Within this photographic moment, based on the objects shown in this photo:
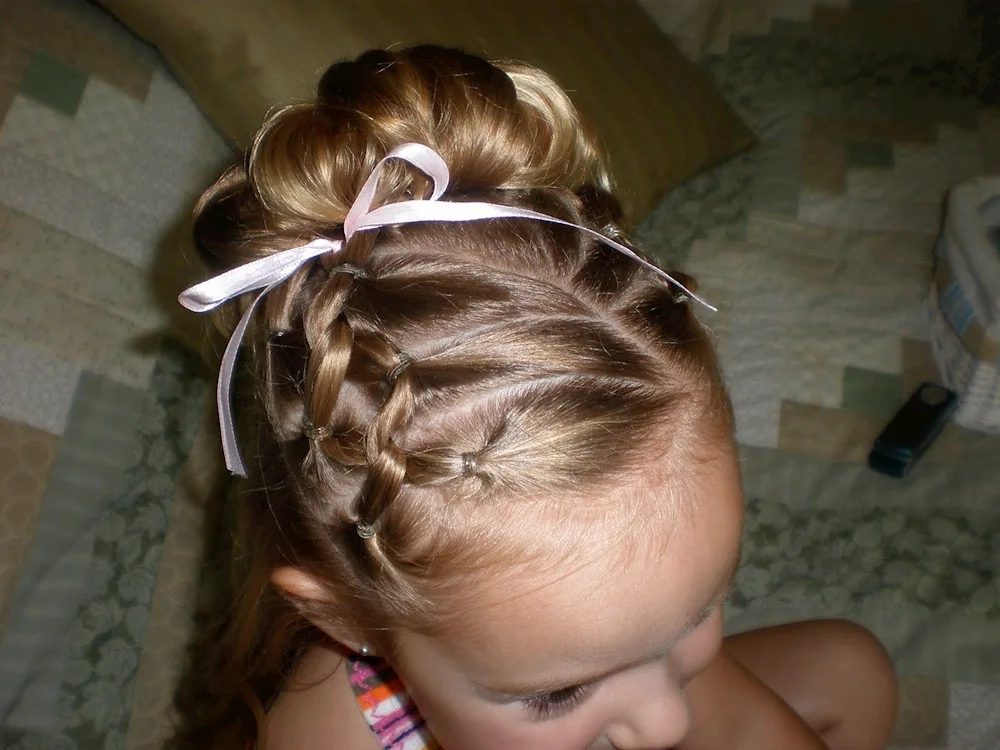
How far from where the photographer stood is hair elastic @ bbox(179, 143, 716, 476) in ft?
1.52

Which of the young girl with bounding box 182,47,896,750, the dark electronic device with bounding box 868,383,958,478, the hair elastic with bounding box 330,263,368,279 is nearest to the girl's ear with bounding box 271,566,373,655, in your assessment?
the young girl with bounding box 182,47,896,750

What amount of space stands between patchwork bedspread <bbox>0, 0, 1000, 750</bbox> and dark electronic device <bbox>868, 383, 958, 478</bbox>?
0.02 metres

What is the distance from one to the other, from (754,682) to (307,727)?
1.35 ft

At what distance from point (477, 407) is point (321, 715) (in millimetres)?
385

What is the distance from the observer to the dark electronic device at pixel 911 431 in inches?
37.5

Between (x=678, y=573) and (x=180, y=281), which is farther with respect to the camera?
(x=180, y=281)

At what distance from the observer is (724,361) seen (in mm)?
1057

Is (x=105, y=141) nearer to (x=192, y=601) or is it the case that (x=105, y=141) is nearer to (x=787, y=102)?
(x=192, y=601)

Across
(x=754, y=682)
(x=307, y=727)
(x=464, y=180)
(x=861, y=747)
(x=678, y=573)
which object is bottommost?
(x=861, y=747)

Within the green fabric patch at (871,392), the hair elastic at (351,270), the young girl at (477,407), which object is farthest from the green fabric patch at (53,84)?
the green fabric patch at (871,392)

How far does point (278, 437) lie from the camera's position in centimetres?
55

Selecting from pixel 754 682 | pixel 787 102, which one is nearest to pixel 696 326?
pixel 754 682

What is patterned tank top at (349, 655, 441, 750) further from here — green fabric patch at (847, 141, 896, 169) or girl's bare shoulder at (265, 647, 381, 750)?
green fabric patch at (847, 141, 896, 169)

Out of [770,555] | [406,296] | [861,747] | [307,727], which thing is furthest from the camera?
[770,555]
